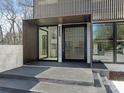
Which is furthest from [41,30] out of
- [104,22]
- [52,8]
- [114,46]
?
[114,46]

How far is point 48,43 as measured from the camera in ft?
31.0

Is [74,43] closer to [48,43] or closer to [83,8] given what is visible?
[48,43]

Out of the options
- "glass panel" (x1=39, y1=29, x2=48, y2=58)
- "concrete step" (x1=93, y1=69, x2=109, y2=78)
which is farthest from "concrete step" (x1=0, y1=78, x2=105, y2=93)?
"glass panel" (x1=39, y1=29, x2=48, y2=58)

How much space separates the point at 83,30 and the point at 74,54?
1.51 m

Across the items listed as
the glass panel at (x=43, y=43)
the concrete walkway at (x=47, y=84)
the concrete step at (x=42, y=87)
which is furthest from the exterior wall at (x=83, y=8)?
the concrete step at (x=42, y=87)

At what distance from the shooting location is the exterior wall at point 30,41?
745cm

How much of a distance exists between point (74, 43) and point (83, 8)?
2088mm

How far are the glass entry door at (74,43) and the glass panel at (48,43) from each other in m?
0.66

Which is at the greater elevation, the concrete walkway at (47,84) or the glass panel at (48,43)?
the glass panel at (48,43)

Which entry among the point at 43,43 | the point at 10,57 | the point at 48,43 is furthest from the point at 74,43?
the point at 10,57

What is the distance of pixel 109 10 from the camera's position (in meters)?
7.84

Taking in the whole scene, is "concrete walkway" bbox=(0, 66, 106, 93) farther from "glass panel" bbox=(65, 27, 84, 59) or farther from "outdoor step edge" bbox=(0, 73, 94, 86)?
"glass panel" bbox=(65, 27, 84, 59)

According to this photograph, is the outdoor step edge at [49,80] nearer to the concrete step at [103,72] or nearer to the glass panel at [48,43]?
the concrete step at [103,72]

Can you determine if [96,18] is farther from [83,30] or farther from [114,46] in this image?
[114,46]
